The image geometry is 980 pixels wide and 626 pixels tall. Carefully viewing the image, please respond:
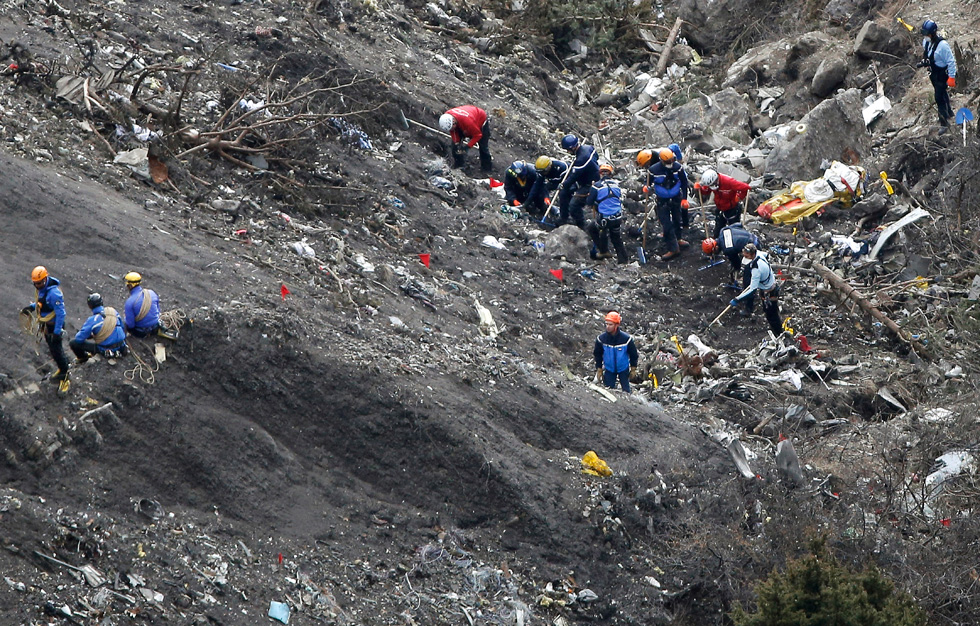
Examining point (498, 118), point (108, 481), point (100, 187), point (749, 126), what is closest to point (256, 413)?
point (108, 481)

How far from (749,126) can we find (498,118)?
155 inches

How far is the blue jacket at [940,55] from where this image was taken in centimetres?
1184

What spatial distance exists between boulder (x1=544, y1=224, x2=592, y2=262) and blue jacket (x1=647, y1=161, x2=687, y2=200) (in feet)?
3.46

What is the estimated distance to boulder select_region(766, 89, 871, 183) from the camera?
12828 millimetres

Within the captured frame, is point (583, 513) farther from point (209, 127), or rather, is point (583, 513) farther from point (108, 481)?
point (209, 127)

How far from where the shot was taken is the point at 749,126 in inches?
579

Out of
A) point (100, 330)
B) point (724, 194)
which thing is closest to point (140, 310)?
point (100, 330)

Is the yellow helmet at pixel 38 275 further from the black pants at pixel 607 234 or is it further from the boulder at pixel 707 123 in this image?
the boulder at pixel 707 123

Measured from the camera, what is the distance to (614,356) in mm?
9008

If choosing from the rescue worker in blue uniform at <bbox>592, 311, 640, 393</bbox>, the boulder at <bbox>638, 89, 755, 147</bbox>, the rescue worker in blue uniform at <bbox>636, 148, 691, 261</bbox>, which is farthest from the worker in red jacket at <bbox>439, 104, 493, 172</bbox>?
the rescue worker in blue uniform at <bbox>592, 311, 640, 393</bbox>

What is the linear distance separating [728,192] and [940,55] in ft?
Answer: 11.2

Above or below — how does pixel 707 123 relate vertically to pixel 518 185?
above

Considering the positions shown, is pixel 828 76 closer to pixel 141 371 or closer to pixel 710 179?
pixel 710 179

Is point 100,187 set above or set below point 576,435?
above
